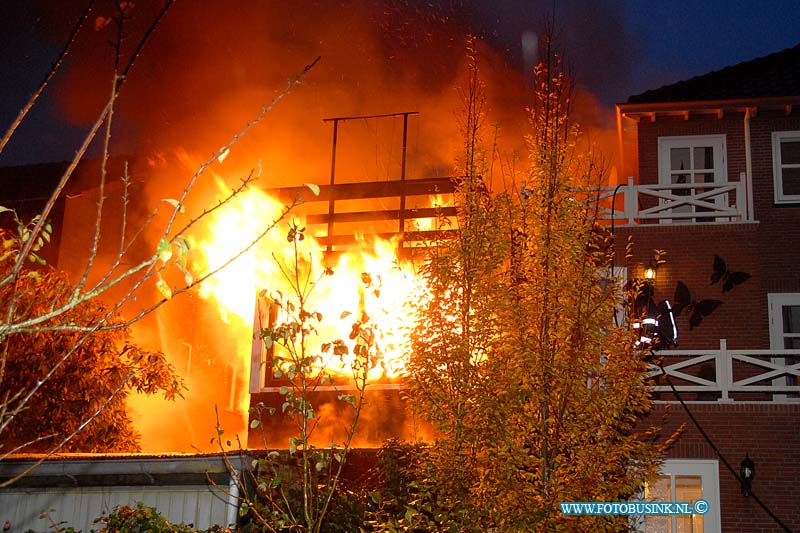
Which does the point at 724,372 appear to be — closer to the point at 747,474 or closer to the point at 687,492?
the point at 747,474

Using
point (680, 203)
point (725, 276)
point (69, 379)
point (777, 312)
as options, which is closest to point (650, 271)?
point (680, 203)

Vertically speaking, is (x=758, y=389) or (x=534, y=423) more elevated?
(x=758, y=389)

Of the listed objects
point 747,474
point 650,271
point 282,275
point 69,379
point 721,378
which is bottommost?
point 747,474

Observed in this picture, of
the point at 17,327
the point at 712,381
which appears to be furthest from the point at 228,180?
the point at 17,327

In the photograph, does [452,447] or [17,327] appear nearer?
[17,327]

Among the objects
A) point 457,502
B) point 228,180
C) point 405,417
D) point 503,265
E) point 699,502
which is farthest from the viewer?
point 228,180

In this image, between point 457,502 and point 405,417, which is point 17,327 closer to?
point 457,502

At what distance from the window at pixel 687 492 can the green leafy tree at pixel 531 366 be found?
11.4 feet

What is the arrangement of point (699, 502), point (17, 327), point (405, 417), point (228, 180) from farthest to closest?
point (228, 180) < point (405, 417) < point (699, 502) < point (17, 327)

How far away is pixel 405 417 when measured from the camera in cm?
1738

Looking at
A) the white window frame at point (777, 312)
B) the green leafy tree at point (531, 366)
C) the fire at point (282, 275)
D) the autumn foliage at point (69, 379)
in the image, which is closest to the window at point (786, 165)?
the white window frame at point (777, 312)

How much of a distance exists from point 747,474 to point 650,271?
12.1ft

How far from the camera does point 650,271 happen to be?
46.6 feet

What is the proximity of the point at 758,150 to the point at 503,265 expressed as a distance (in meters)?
8.85
